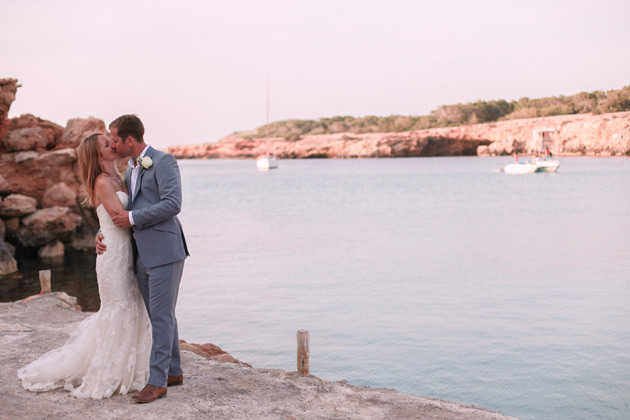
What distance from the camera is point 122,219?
200 inches

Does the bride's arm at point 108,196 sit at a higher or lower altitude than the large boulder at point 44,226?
higher

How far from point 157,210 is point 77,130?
19519 millimetres

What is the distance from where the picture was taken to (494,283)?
1678 centimetres

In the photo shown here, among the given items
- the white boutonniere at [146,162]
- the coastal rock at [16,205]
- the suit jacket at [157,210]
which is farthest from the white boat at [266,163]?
the white boutonniere at [146,162]

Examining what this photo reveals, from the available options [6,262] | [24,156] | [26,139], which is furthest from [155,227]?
[26,139]

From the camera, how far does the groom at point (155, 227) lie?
5.04m

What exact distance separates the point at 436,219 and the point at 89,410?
1139 inches

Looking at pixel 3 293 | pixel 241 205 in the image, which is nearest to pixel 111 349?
pixel 3 293

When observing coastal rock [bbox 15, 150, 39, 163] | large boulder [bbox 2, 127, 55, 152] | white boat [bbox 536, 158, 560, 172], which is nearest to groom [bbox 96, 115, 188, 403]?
coastal rock [bbox 15, 150, 39, 163]

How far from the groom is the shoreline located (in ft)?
1.04

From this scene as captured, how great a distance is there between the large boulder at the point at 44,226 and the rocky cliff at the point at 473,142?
264 ft

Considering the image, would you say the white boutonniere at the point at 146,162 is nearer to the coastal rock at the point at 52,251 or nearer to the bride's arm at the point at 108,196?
the bride's arm at the point at 108,196

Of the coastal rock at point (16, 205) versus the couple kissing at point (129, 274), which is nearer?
the couple kissing at point (129, 274)

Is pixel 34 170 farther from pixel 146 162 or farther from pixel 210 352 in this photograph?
pixel 146 162
